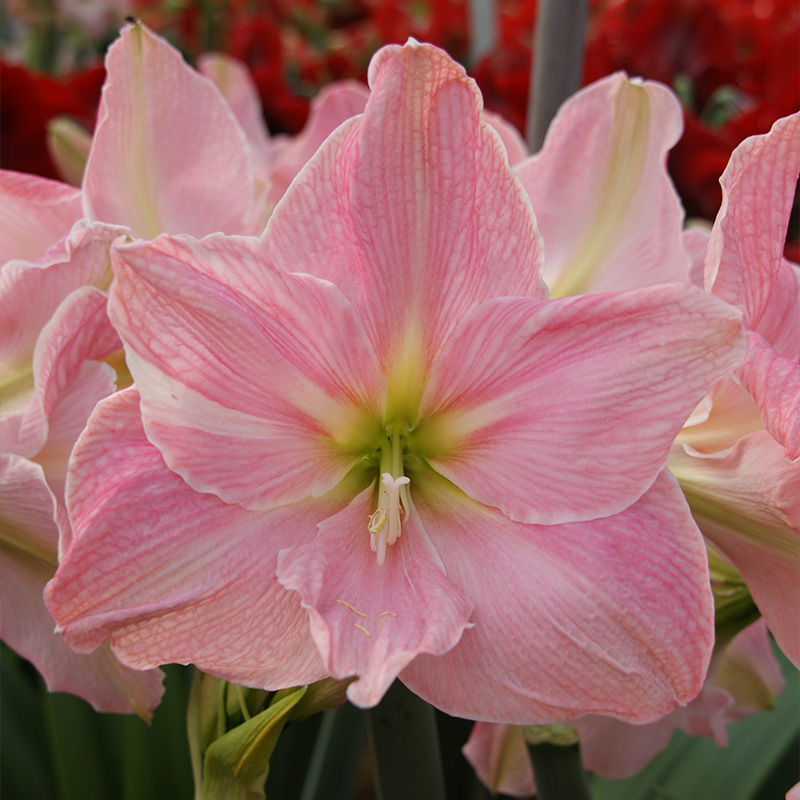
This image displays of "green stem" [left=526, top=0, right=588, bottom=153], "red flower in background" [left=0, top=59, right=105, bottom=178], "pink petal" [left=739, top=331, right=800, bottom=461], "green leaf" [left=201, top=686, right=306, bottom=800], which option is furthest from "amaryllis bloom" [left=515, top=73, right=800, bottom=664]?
"red flower in background" [left=0, top=59, right=105, bottom=178]

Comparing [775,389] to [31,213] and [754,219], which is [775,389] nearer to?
[754,219]

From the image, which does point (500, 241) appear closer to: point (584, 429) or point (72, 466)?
point (584, 429)

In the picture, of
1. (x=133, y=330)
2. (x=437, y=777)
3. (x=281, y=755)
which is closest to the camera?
(x=133, y=330)

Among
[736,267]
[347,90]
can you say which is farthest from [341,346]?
[347,90]

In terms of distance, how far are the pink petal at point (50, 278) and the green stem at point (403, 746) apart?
240mm

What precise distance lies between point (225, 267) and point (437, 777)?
0.29 meters

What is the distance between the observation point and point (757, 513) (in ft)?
1.24

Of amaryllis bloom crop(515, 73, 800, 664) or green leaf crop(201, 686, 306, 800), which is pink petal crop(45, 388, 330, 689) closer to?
green leaf crop(201, 686, 306, 800)

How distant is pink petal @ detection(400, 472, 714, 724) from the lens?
1.15 feet

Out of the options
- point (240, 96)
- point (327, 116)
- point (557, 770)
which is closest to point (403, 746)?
point (557, 770)

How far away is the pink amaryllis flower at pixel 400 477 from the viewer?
34 centimetres

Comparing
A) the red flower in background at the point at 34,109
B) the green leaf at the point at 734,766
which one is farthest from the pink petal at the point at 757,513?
the red flower in background at the point at 34,109

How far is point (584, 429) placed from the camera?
1.14 ft

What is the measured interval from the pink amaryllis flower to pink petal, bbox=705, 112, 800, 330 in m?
0.03
